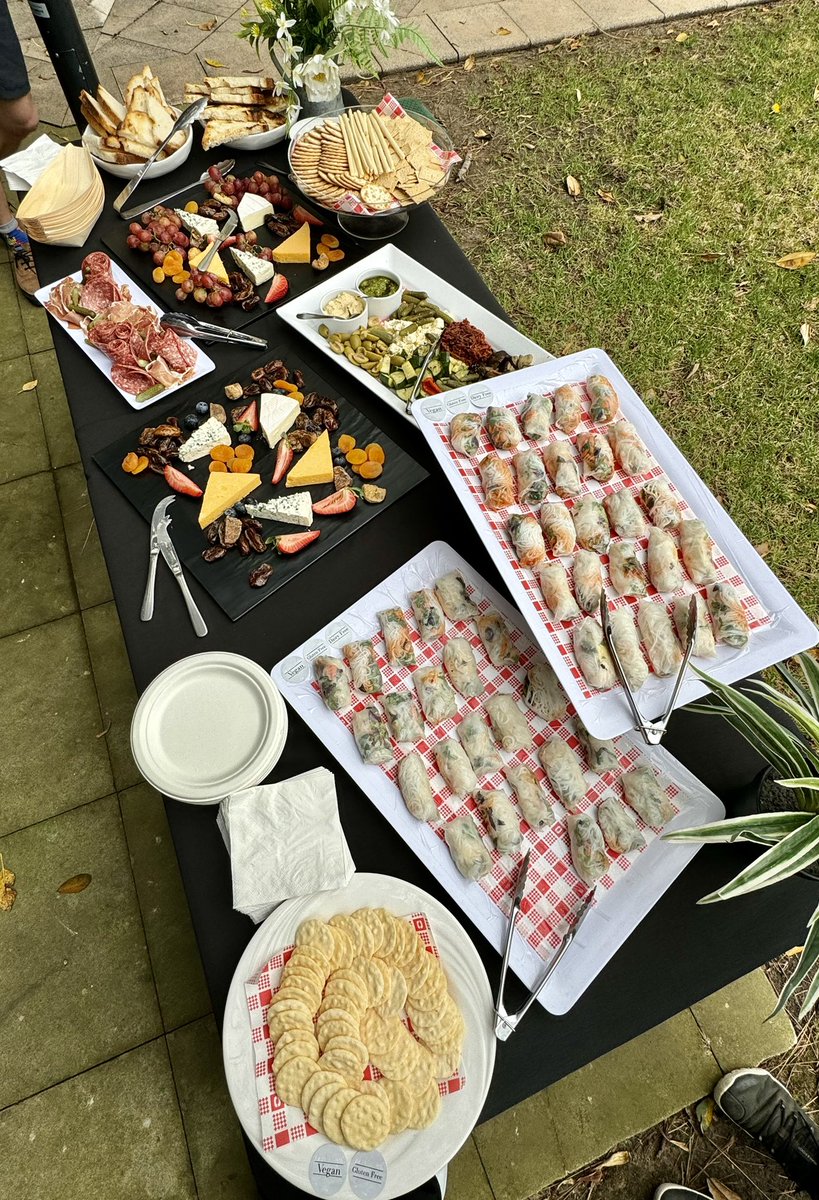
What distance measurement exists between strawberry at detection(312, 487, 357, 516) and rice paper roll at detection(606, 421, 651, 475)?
0.64 meters

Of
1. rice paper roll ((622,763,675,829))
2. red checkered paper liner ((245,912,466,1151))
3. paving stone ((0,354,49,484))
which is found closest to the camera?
red checkered paper liner ((245,912,466,1151))

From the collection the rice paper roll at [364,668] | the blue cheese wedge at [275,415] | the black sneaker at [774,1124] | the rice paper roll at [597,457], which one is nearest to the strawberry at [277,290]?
the blue cheese wedge at [275,415]

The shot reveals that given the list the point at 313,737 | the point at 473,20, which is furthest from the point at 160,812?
the point at 473,20

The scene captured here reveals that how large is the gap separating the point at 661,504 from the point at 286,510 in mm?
869

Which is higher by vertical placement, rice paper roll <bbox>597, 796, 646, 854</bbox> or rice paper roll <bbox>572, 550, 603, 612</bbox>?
rice paper roll <bbox>572, 550, 603, 612</bbox>

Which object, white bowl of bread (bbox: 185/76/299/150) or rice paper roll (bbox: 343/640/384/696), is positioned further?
white bowl of bread (bbox: 185/76/299/150)

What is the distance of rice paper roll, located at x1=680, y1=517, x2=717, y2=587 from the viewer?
1532mm

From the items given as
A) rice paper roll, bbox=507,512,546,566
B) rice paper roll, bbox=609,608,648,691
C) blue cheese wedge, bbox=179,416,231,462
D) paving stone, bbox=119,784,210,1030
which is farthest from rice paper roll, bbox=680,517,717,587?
paving stone, bbox=119,784,210,1030

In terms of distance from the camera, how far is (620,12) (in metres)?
4.86

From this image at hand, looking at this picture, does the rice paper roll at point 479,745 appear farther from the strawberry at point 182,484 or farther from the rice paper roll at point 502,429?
the strawberry at point 182,484

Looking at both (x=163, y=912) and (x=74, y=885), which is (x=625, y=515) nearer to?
(x=163, y=912)

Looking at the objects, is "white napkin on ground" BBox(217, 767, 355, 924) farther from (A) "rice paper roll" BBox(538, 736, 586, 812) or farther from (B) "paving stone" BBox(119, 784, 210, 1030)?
(B) "paving stone" BBox(119, 784, 210, 1030)

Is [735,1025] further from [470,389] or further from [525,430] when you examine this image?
[470,389]

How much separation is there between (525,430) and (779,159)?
3845mm
